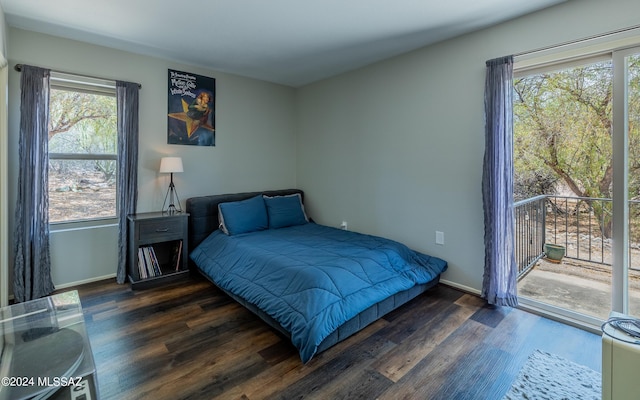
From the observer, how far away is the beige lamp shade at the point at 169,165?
3.27 metres

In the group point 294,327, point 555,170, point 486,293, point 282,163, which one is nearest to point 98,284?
point 294,327

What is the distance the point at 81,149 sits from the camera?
3127 mm

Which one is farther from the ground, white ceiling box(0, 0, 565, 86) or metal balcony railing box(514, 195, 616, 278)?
white ceiling box(0, 0, 565, 86)

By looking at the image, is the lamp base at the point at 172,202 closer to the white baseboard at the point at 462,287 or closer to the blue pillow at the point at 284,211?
the blue pillow at the point at 284,211

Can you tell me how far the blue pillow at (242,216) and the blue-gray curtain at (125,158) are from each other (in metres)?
0.94

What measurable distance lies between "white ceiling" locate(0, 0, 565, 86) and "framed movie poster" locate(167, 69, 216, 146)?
30cm

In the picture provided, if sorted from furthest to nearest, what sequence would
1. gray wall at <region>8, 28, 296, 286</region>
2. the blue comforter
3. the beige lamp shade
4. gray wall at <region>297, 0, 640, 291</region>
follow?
1. the beige lamp shade
2. gray wall at <region>8, 28, 296, 286</region>
3. gray wall at <region>297, 0, 640, 291</region>
4. the blue comforter

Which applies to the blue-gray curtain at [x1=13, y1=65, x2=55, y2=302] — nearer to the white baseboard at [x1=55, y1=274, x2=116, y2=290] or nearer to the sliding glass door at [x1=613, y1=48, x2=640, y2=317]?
the white baseboard at [x1=55, y1=274, x2=116, y2=290]

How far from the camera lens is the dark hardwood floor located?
169cm

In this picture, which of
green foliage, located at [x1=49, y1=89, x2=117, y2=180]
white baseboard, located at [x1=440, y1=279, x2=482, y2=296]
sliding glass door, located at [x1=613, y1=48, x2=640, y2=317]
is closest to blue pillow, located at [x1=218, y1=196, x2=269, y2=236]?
green foliage, located at [x1=49, y1=89, x2=117, y2=180]

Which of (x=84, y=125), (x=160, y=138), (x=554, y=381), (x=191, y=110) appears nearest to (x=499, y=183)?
(x=554, y=381)

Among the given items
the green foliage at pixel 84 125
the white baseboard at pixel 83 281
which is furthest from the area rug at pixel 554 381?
the green foliage at pixel 84 125

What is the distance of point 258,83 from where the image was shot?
14.3ft

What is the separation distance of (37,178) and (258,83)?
9.00ft
